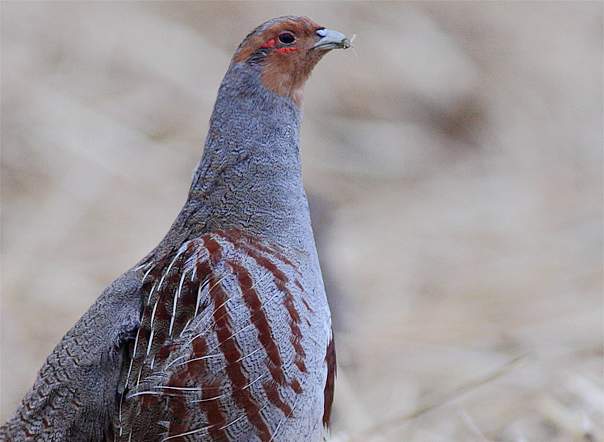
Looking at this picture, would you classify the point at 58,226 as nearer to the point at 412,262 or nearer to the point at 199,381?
the point at 412,262

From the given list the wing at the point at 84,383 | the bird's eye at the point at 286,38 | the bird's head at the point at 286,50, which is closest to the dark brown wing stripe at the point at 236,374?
the wing at the point at 84,383

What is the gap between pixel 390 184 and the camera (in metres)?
6.64

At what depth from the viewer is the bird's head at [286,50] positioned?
119 inches

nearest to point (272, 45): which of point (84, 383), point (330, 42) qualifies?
point (330, 42)

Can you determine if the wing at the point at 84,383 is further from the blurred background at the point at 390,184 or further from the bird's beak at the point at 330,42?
the blurred background at the point at 390,184

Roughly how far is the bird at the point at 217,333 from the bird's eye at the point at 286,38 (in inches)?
8.3

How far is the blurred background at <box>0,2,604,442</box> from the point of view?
4.91m

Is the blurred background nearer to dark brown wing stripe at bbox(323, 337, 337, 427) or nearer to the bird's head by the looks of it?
dark brown wing stripe at bbox(323, 337, 337, 427)

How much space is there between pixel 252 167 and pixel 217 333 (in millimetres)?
535

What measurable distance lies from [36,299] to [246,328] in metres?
2.94

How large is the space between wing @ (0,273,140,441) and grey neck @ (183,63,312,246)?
14.1 inches

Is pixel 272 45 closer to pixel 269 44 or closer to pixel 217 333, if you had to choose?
pixel 269 44

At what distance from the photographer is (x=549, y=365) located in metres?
4.64

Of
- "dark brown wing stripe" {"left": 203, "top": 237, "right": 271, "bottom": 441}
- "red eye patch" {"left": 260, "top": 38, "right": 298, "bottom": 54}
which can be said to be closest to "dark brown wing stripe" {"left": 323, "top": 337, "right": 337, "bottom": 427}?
"dark brown wing stripe" {"left": 203, "top": 237, "right": 271, "bottom": 441}
